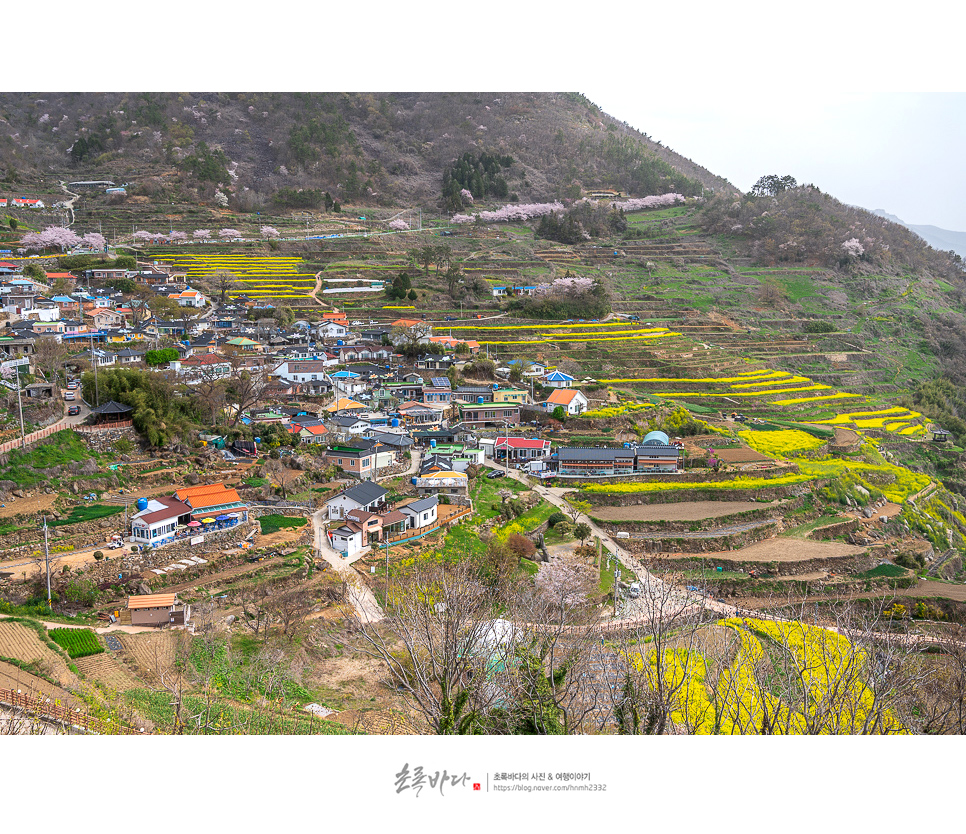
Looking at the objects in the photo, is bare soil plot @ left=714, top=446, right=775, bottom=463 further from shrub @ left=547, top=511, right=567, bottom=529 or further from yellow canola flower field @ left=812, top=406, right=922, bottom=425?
shrub @ left=547, top=511, right=567, bottom=529

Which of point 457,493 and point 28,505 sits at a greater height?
point 28,505

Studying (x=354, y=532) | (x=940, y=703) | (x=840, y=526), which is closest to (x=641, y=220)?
(x=840, y=526)

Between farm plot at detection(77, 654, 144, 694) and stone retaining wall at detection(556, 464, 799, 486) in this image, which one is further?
stone retaining wall at detection(556, 464, 799, 486)

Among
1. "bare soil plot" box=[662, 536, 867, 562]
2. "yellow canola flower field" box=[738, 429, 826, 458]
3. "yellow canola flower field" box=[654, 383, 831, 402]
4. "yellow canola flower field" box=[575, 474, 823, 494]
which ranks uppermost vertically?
"yellow canola flower field" box=[654, 383, 831, 402]

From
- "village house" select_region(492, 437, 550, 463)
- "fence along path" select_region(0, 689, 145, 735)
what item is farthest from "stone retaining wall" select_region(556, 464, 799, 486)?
"fence along path" select_region(0, 689, 145, 735)

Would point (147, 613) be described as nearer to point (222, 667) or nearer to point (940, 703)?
point (222, 667)

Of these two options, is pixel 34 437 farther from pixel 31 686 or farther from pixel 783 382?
pixel 783 382

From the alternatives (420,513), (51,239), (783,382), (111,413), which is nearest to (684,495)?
(420,513)
